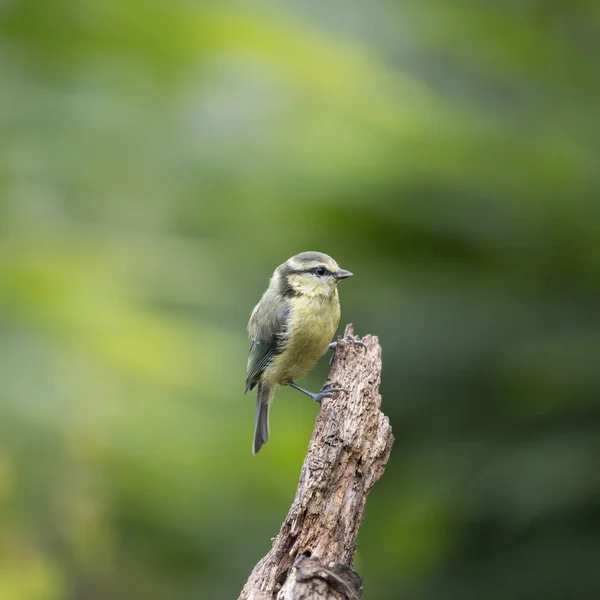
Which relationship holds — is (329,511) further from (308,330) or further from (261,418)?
(261,418)

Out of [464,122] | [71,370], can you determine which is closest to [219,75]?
[464,122]

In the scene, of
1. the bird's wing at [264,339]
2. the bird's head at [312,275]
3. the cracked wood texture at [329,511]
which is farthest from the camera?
the bird's wing at [264,339]

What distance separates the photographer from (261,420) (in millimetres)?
4891

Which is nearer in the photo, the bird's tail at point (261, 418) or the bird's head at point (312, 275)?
the bird's head at point (312, 275)

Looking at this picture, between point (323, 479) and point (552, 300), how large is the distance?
2.67 m

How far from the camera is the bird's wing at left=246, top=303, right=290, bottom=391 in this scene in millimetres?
4496

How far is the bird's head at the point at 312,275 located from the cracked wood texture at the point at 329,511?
136 cm

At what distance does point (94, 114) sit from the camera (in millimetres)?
5457

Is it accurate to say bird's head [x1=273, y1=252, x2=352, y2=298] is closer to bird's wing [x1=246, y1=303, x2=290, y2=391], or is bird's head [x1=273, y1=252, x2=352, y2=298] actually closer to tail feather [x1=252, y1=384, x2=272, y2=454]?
bird's wing [x1=246, y1=303, x2=290, y2=391]

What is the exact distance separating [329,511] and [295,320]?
1.78 metres

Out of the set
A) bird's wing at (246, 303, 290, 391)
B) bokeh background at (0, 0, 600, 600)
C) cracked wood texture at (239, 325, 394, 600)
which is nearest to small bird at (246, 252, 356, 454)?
bird's wing at (246, 303, 290, 391)

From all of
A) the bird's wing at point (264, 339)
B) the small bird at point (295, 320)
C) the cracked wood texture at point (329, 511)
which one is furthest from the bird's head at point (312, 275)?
the cracked wood texture at point (329, 511)

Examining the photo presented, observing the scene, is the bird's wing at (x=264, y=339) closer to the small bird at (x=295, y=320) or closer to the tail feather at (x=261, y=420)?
the small bird at (x=295, y=320)

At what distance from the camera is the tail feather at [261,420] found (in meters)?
4.77
